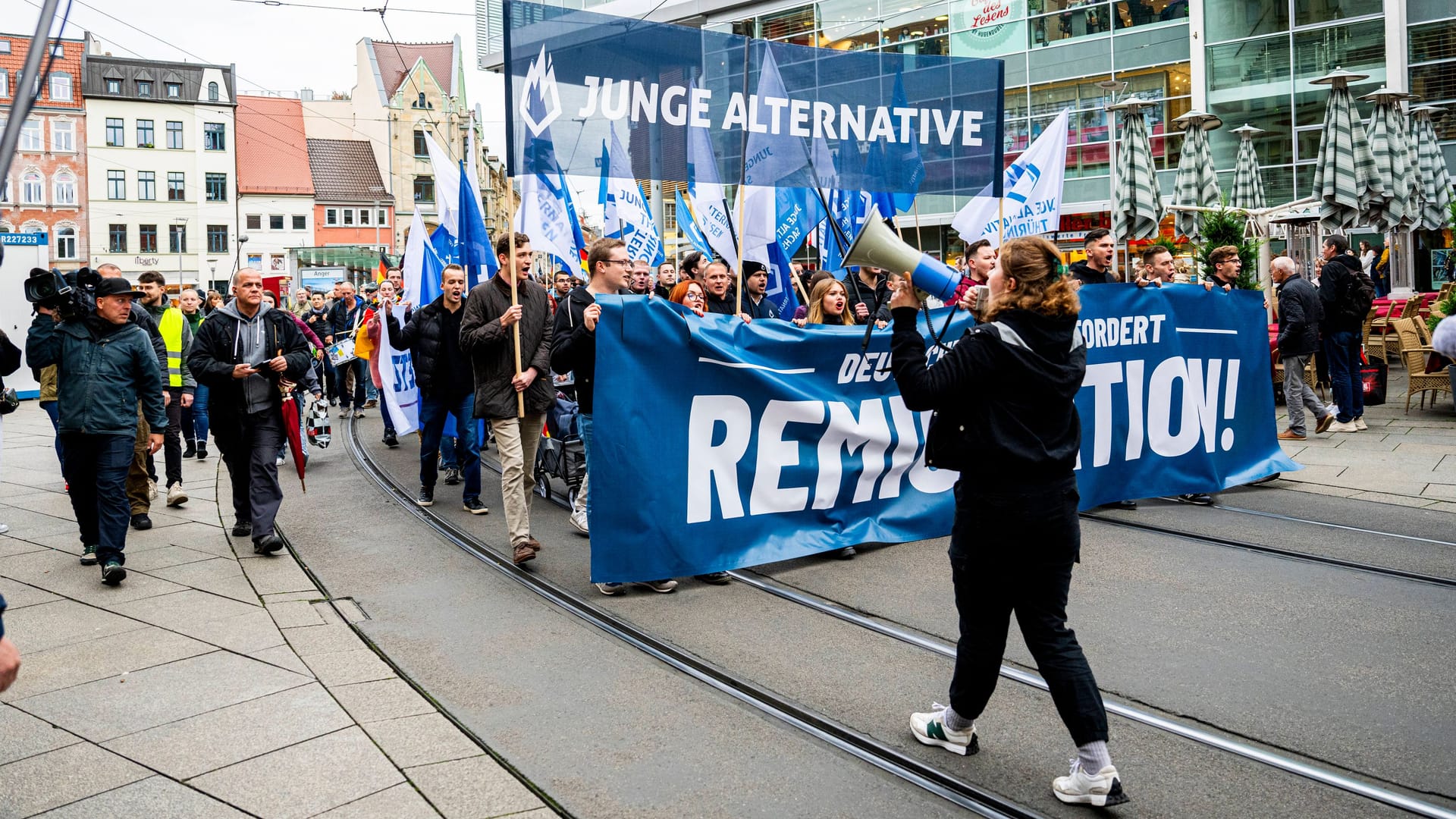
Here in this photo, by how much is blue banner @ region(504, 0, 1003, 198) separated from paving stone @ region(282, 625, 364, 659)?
2.81 metres

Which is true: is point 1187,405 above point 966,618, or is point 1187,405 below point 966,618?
above

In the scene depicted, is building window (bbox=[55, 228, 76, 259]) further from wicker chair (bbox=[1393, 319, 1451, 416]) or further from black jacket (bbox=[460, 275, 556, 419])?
wicker chair (bbox=[1393, 319, 1451, 416])

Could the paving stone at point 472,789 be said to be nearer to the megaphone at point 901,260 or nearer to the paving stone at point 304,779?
the paving stone at point 304,779

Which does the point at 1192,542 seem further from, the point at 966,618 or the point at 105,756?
the point at 105,756

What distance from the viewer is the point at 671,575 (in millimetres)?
6355

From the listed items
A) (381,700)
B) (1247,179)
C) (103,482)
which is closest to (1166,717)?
(381,700)

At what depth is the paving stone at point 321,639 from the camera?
17.7 feet

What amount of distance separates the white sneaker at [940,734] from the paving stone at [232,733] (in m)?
2.12

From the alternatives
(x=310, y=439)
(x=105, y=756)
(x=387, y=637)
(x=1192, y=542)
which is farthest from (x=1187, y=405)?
(x=310, y=439)

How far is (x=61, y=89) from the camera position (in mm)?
63688

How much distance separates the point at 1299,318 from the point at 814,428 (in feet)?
22.2

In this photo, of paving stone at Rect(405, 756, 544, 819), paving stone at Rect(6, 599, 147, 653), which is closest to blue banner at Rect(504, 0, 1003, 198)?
paving stone at Rect(6, 599, 147, 653)

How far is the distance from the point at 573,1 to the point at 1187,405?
4034cm

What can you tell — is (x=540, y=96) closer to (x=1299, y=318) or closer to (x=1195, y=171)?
(x=1299, y=318)
